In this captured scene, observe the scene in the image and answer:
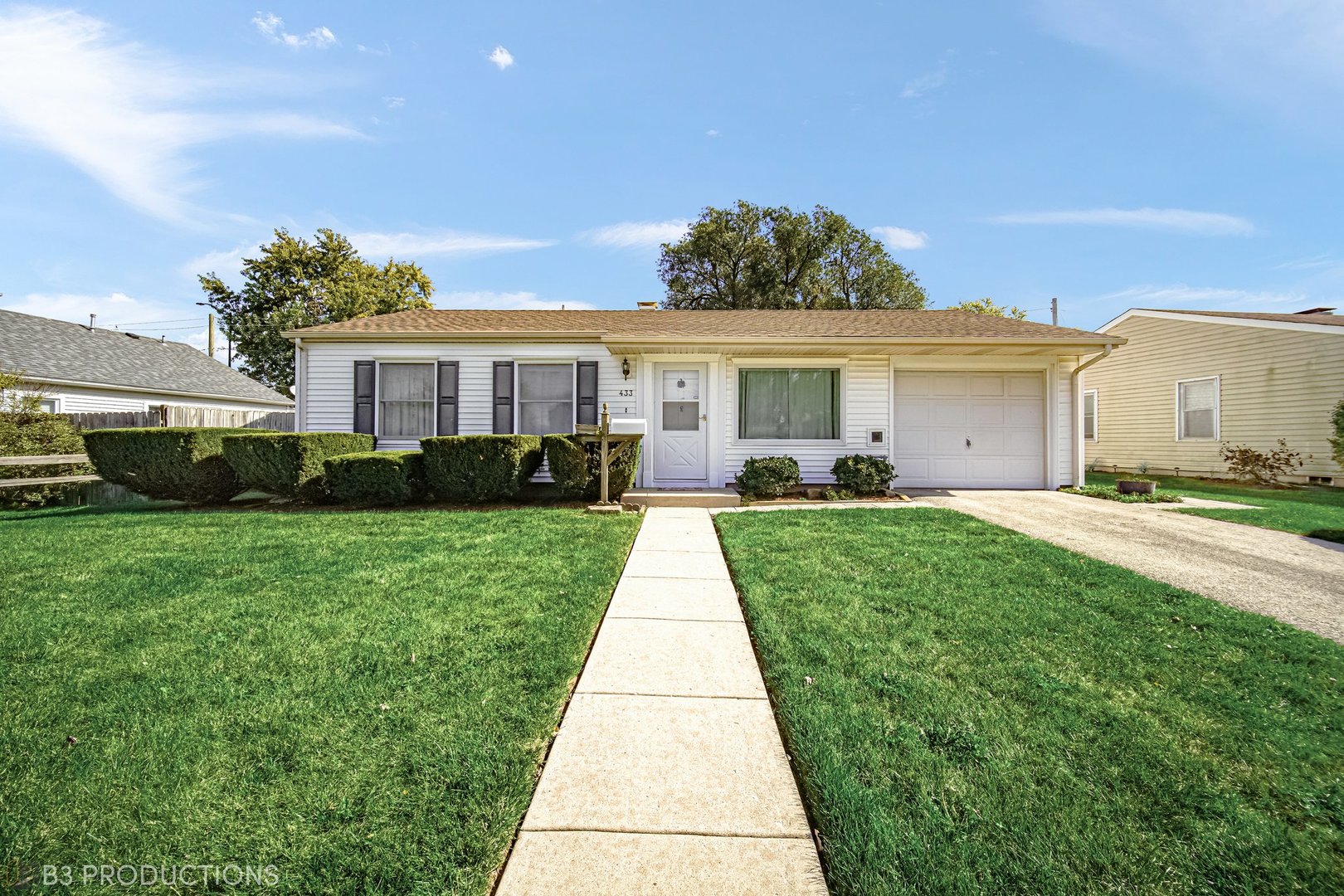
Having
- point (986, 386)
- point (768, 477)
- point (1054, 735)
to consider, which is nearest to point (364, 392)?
point (768, 477)

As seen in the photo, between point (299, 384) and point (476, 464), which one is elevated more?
point (299, 384)

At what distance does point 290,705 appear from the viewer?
235cm

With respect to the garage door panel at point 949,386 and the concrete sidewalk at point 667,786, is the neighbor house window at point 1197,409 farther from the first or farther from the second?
the concrete sidewalk at point 667,786

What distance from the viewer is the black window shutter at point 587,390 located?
9992 millimetres

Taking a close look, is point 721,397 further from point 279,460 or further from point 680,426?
point 279,460

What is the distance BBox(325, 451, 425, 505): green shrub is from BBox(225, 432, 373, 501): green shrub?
0.90 ft

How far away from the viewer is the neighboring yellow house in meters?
11.1

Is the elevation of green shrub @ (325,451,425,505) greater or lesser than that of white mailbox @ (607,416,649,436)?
lesser

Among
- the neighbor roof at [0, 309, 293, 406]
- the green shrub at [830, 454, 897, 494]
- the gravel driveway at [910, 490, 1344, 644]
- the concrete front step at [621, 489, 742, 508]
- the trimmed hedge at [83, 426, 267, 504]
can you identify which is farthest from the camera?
the neighbor roof at [0, 309, 293, 406]

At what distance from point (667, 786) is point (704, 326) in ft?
30.6

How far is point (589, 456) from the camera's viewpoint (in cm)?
798

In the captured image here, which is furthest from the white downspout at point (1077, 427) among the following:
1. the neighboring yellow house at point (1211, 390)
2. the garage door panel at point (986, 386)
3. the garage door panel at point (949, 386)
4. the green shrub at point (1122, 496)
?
the neighboring yellow house at point (1211, 390)

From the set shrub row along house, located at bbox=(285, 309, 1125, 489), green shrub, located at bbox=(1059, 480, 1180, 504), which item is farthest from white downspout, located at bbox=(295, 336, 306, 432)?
green shrub, located at bbox=(1059, 480, 1180, 504)

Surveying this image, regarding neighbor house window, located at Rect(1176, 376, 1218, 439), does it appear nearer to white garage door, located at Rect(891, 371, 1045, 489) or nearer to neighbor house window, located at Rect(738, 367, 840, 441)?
white garage door, located at Rect(891, 371, 1045, 489)
